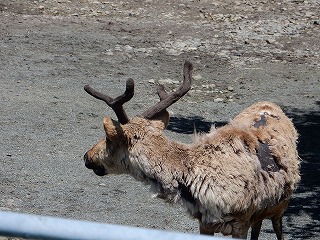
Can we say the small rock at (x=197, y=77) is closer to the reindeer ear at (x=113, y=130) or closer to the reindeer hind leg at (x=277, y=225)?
the reindeer hind leg at (x=277, y=225)

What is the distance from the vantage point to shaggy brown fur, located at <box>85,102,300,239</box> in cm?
671

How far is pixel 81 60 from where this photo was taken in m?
15.4

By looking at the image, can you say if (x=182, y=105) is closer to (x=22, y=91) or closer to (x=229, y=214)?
(x=22, y=91)

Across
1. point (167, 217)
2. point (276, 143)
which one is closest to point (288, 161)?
point (276, 143)

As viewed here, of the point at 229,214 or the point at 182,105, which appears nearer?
the point at 229,214

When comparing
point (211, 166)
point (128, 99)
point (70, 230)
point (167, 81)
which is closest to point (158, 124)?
point (128, 99)

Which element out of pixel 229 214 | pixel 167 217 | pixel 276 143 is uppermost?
pixel 276 143

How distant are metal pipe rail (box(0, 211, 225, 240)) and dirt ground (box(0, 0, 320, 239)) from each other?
6556 mm

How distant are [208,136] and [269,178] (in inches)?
25.7

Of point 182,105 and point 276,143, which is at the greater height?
point 276,143

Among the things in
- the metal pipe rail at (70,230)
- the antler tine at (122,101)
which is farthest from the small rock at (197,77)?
the metal pipe rail at (70,230)

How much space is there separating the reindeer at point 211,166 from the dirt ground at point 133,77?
187cm

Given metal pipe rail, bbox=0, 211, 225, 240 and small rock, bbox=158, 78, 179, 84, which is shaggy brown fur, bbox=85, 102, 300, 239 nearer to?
metal pipe rail, bbox=0, 211, 225, 240

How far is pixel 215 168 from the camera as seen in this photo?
6.79 meters
